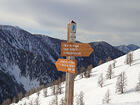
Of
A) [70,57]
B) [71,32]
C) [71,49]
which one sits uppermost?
[71,32]

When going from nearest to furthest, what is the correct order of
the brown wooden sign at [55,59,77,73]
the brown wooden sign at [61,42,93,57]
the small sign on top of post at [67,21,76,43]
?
the brown wooden sign at [55,59,77,73], the small sign on top of post at [67,21,76,43], the brown wooden sign at [61,42,93,57]

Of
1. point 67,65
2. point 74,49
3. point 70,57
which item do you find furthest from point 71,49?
point 67,65

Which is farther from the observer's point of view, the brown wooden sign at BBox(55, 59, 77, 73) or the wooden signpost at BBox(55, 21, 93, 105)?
the wooden signpost at BBox(55, 21, 93, 105)

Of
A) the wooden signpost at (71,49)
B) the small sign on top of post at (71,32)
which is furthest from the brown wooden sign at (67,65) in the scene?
the small sign on top of post at (71,32)

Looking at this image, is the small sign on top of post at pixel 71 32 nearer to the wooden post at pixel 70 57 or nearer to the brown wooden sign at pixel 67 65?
the wooden post at pixel 70 57

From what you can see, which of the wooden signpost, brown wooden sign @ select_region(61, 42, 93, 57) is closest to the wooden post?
the wooden signpost

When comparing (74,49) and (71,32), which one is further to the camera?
(74,49)

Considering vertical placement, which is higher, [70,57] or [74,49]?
[74,49]

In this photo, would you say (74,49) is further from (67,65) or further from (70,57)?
(67,65)

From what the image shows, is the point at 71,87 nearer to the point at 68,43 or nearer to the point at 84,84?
the point at 68,43

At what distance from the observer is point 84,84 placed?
94188 mm

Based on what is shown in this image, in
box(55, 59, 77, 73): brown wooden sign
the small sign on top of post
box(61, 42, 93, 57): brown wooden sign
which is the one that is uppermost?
the small sign on top of post

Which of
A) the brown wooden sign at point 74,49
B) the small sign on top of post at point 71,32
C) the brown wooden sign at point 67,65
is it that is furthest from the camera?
the brown wooden sign at point 74,49

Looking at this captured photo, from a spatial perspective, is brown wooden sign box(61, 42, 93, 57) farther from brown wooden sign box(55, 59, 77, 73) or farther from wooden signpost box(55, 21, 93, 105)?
brown wooden sign box(55, 59, 77, 73)
